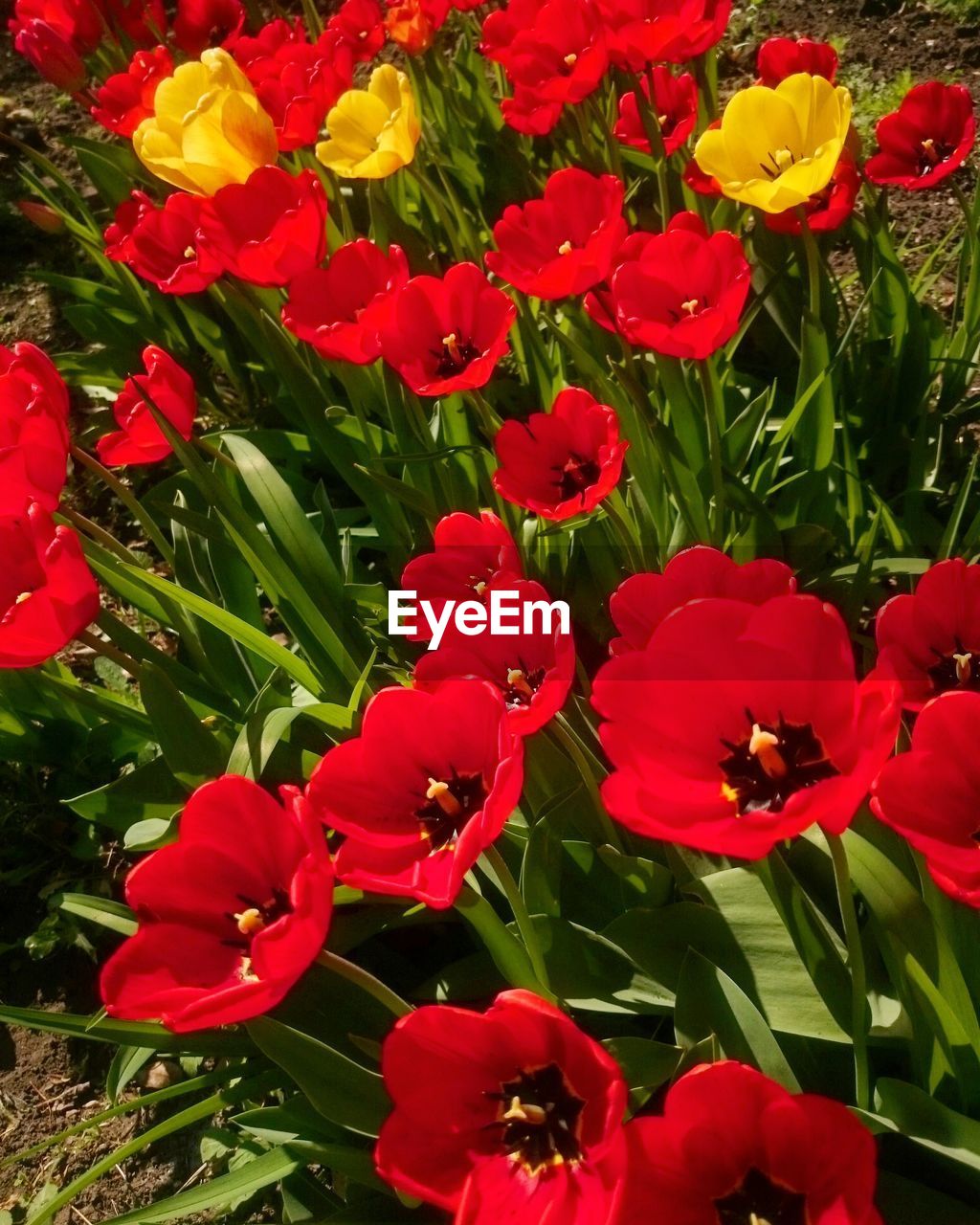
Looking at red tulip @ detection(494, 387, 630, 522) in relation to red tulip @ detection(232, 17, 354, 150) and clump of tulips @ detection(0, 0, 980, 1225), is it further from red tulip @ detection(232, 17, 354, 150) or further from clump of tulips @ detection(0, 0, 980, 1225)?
red tulip @ detection(232, 17, 354, 150)

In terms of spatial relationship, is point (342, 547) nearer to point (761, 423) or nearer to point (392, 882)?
point (761, 423)

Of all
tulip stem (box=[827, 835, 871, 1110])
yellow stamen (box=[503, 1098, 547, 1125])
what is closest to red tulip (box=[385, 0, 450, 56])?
tulip stem (box=[827, 835, 871, 1110])

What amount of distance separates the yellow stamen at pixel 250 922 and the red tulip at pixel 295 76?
162 cm

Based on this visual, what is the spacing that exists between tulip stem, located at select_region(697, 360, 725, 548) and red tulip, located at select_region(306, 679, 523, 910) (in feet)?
2.43

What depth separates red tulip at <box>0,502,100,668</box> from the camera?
118cm

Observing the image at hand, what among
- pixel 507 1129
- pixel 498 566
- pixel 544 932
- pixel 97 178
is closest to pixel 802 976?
pixel 544 932

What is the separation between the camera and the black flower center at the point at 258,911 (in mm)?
1032

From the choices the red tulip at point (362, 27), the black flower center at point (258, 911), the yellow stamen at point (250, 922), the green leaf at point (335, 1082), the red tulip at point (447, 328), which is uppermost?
the red tulip at point (362, 27)

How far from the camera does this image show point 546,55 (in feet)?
6.70

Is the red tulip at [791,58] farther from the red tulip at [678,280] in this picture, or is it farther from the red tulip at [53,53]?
the red tulip at [53,53]

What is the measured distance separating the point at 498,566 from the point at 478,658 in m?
0.15

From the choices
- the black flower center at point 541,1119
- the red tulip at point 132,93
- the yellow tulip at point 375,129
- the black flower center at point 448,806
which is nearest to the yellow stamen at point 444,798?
the black flower center at point 448,806

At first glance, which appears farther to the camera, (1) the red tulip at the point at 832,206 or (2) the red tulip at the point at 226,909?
(1) the red tulip at the point at 832,206

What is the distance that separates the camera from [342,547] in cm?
199
